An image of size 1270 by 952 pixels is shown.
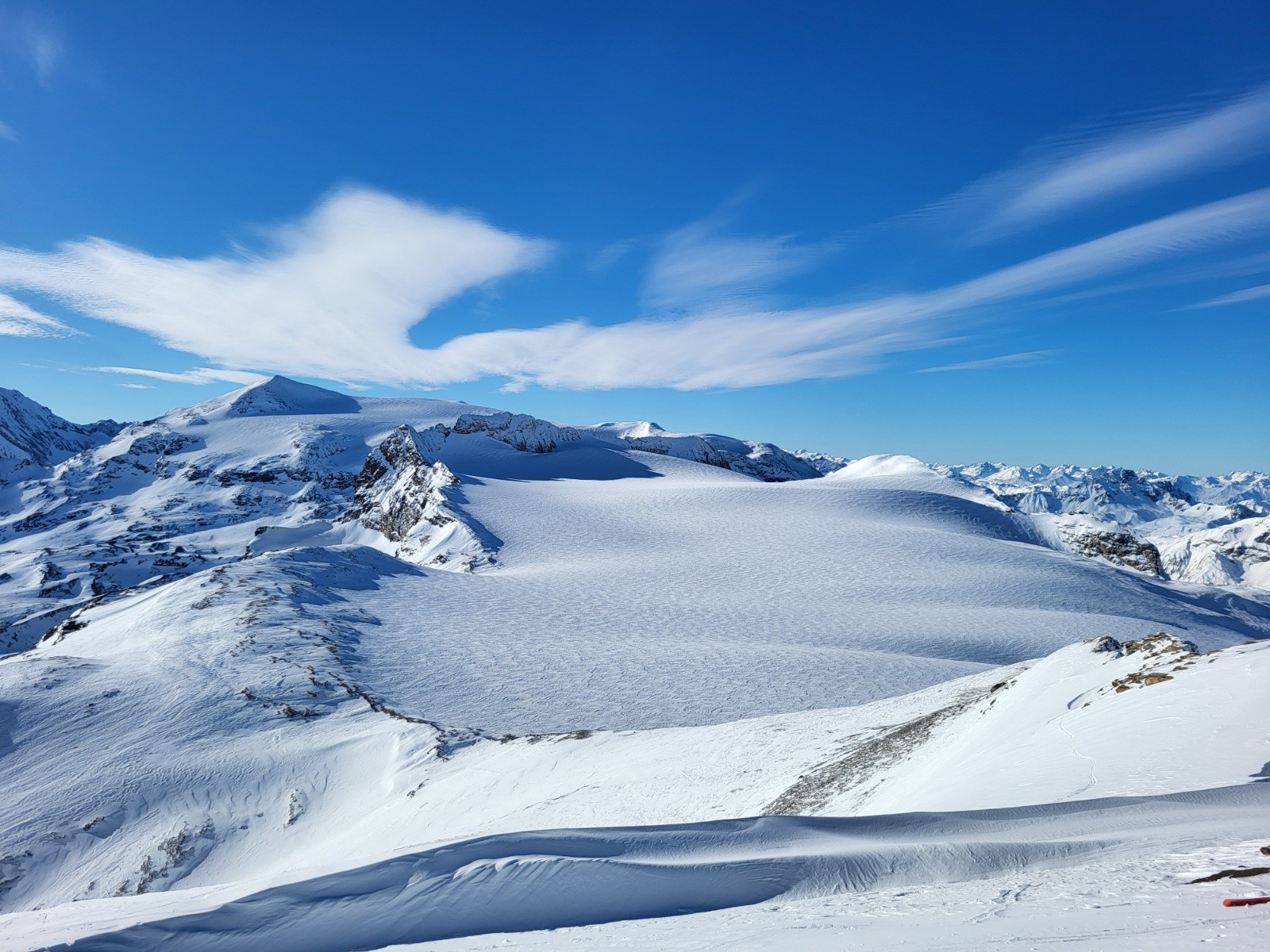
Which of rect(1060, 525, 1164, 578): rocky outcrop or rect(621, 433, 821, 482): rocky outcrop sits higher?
rect(621, 433, 821, 482): rocky outcrop

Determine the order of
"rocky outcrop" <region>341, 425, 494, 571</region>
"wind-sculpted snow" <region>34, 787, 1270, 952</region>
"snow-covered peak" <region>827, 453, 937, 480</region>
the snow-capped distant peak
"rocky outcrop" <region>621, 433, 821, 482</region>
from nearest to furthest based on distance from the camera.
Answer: "wind-sculpted snow" <region>34, 787, 1270, 952</region>
"rocky outcrop" <region>341, 425, 494, 571</region>
"snow-covered peak" <region>827, 453, 937, 480</region>
"rocky outcrop" <region>621, 433, 821, 482</region>
the snow-capped distant peak

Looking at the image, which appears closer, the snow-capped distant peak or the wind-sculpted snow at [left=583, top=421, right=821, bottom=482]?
the wind-sculpted snow at [left=583, top=421, right=821, bottom=482]

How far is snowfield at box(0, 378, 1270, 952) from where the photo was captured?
17.4ft

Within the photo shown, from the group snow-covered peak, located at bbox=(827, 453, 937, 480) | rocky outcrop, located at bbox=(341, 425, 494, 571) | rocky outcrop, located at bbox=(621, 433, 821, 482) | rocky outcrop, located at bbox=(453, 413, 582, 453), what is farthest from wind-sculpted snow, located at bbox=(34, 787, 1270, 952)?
rocky outcrop, located at bbox=(621, 433, 821, 482)

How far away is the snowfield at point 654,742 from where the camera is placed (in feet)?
17.4

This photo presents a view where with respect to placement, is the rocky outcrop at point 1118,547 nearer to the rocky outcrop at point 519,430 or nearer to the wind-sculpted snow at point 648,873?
the wind-sculpted snow at point 648,873

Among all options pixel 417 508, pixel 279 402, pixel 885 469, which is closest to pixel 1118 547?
pixel 885 469

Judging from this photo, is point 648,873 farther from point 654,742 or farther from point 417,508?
point 417,508

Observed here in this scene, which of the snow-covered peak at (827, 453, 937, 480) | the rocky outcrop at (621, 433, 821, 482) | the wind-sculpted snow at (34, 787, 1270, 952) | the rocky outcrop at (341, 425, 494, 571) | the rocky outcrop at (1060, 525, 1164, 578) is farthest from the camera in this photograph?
the rocky outcrop at (621, 433, 821, 482)

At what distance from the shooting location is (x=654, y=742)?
14672mm

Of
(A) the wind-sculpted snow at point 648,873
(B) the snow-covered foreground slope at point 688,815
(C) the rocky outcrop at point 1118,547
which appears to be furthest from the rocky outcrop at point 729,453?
(A) the wind-sculpted snow at point 648,873

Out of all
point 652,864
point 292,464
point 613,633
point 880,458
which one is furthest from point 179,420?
point 652,864

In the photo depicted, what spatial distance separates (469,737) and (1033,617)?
24904 millimetres

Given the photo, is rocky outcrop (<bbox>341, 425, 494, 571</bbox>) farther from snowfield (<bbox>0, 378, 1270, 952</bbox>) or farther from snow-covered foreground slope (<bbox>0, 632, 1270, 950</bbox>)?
snow-covered foreground slope (<bbox>0, 632, 1270, 950</bbox>)
